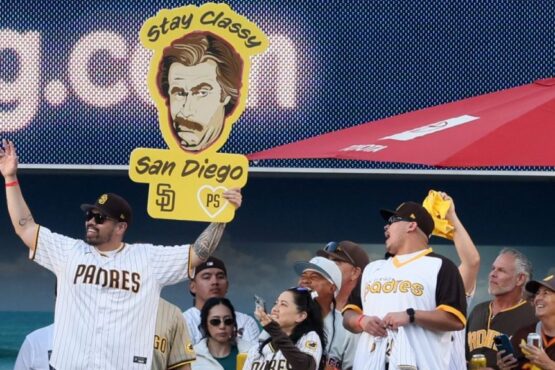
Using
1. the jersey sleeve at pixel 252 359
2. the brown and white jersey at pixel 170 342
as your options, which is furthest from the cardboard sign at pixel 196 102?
the jersey sleeve at pixel 252 359

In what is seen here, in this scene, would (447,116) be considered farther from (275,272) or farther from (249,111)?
(275,272)

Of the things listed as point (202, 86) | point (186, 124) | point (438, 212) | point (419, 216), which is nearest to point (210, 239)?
point (186, 124)

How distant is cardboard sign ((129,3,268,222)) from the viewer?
6.80m

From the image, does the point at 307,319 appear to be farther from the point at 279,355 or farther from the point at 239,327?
the point at 239,327

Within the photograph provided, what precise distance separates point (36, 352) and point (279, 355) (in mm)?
1315

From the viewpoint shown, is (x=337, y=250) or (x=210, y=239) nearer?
(x=210, y=239)

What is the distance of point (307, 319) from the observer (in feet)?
23.7

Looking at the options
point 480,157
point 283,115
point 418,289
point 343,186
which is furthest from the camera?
point 343,186

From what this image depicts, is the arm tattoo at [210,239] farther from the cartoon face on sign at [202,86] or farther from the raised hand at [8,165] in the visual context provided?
the raised hand at [8,165]

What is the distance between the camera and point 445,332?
21.8 ft

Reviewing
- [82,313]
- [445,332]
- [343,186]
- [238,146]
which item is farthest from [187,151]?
[343,186]

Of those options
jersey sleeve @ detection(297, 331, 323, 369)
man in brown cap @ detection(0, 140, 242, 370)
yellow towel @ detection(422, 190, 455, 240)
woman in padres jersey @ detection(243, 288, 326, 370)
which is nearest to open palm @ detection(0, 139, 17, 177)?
man in brown cap @ detection(0, 140, 242, 370)

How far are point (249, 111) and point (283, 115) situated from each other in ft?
0.67

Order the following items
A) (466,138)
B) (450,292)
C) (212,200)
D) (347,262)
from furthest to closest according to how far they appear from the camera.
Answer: (347,262) < (212,200) < (450,292) < (466,138)
